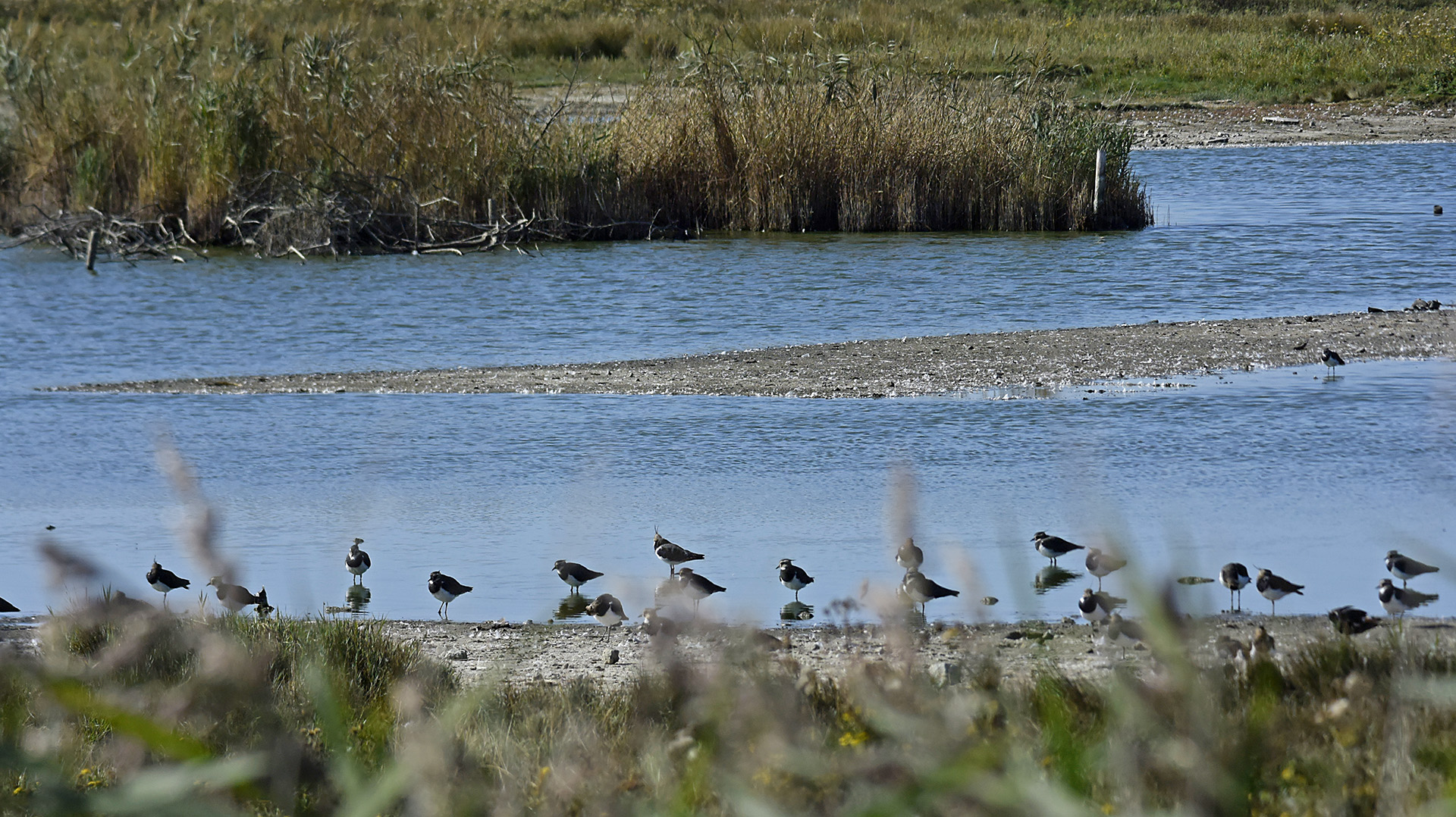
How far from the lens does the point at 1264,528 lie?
693cm

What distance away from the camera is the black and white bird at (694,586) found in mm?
5711

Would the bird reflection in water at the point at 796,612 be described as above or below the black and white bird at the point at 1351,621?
below

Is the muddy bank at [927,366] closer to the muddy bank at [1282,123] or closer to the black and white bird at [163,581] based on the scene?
the black and white bird at [163,581]

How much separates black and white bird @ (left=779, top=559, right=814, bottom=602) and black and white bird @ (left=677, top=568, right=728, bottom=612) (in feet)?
1.07

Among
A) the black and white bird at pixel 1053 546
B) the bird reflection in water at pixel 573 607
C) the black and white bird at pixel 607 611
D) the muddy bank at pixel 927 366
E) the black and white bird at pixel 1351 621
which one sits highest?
the black and white bird at pixel 1351 621

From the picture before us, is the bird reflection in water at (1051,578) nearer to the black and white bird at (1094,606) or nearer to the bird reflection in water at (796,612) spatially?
the black and white bird at (1094,606)

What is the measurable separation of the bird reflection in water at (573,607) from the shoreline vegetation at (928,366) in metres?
4.19

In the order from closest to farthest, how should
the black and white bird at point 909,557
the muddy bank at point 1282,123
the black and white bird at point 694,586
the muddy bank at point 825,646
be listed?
the muddy bank at point 825,646, the black and white bird at point 909,557, the black and white bird at point 694,586, the muddy bank at point 1282,123

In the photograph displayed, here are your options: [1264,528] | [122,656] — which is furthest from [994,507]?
[122,656]

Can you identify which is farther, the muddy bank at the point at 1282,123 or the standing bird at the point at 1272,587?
the muddy bank at the point at 1282,123

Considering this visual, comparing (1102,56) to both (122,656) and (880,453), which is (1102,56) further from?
(122,656)

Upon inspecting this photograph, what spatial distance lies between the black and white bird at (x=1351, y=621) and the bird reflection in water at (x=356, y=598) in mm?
3729

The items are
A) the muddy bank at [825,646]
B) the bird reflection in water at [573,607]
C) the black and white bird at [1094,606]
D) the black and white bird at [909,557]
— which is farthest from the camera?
the bird reflection in water at [573,607]

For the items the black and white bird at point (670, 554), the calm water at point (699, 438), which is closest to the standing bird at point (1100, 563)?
the calm water at point (699, 438)
